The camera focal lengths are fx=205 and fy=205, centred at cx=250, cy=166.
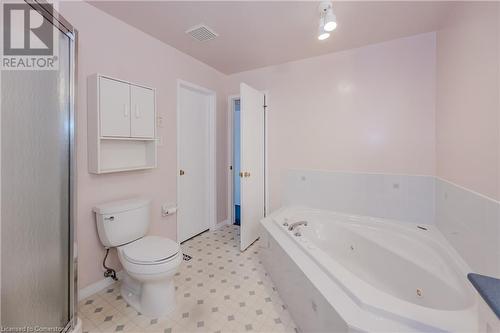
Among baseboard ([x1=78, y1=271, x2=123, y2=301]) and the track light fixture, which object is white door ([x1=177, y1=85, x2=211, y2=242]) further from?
the track light fixture

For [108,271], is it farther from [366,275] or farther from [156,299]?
[366,275]

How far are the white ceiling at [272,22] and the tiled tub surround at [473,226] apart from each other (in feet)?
4.65

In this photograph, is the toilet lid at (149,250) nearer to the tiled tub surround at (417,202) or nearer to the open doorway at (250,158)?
the open doorway at (250,158)

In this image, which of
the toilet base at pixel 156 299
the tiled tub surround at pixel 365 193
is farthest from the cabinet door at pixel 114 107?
the tiled tub surround at pixel 365 193

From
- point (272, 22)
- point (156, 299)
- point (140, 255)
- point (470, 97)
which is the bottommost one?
point (156, 299)

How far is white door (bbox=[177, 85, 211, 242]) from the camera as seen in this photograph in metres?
2.52

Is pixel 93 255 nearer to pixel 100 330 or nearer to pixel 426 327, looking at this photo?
pixel 100 330

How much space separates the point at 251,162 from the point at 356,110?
1299mm

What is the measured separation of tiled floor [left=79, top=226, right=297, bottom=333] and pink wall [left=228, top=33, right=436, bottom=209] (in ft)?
3.75

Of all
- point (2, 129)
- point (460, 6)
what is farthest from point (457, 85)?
point (2, 129)

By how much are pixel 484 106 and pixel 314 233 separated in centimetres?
160

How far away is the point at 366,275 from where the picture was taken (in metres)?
1.74

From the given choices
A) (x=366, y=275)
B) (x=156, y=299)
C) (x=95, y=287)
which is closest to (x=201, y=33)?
(x=156, y=299)

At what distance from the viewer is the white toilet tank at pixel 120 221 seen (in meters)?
1.58
